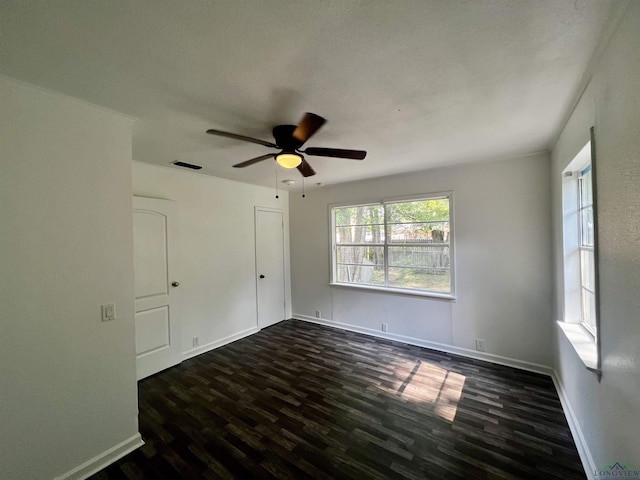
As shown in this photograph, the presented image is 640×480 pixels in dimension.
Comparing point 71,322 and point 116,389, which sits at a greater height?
point 71,322

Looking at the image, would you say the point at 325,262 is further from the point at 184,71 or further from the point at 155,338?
the point at 184,71

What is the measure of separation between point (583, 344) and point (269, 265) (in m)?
3.95

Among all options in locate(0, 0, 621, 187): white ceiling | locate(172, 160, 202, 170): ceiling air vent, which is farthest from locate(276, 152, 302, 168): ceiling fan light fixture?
locate(172, 160, 202, 170): ceiling air vent

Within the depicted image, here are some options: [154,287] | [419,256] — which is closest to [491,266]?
[419,256]

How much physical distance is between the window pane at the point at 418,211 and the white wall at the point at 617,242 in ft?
6.06

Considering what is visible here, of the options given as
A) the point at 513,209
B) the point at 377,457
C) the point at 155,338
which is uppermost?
the point at 513,209

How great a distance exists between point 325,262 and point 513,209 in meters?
2.79

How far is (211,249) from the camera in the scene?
3.70 metres

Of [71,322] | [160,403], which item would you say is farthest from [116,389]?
[160,403]

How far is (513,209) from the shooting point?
9.82ft

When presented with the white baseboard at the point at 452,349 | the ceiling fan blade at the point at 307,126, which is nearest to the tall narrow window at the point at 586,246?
the white baseboard at the point at 452,349

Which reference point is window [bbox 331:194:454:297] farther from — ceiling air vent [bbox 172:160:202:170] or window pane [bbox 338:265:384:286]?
ceiling air vent [bbox 172:160:202:170]

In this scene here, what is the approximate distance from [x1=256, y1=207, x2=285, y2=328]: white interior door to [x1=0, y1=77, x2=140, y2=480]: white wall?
251 centimetres

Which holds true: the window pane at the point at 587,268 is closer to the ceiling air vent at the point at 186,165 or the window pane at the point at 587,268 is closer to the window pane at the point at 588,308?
the window pane at the point at 588,308
